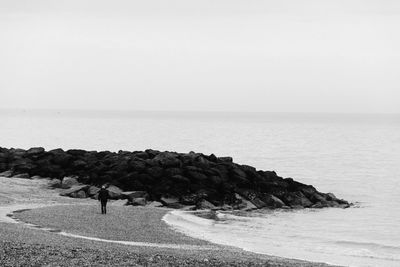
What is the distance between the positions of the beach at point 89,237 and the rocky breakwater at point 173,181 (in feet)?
9.14

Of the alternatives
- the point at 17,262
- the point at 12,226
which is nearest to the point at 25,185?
the point at 12,226

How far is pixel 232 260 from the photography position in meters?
24.8

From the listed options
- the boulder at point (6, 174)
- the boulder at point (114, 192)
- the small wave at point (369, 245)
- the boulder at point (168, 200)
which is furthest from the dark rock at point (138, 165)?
the small wave at point (369, 245)

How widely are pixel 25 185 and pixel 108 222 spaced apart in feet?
57.8

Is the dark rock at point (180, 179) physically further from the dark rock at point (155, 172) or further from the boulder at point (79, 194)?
the boulder at point (79, 194)

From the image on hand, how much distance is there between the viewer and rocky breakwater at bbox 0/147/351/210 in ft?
166

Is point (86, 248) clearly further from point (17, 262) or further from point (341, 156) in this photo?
point (341, 156)

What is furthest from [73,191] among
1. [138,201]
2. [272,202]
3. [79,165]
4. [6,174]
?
[272,202]

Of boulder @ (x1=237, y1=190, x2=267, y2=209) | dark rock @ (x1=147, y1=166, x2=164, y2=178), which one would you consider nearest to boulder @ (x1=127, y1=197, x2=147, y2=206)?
dark rock @ (x1=147, y1=166, x2=164, y2=178)

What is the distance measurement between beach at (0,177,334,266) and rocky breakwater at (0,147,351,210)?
279 centimetres

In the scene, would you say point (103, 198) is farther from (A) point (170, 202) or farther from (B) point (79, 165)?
(B) point (79, 165)

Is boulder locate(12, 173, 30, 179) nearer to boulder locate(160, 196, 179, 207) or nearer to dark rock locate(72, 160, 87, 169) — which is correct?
dark rock locate(72, 160, 87, 169)

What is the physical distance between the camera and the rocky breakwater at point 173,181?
166ft

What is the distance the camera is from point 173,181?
5197 cm
